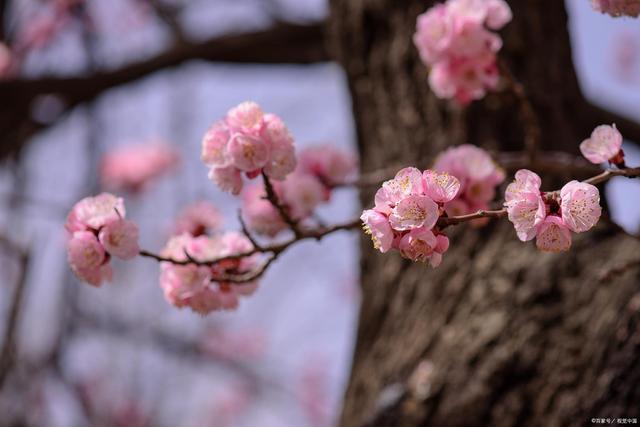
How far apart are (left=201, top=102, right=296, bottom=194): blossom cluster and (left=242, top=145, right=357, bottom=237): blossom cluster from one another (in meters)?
0.18

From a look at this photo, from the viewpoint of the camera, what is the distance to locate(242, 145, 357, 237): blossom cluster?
1.35 meters

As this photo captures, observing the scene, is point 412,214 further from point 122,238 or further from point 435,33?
point 435,33

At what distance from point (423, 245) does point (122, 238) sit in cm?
47

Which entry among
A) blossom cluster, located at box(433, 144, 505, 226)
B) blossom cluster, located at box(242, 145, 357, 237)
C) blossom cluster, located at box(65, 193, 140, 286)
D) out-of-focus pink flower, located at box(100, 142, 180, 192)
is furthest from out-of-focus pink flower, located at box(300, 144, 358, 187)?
out-of-focus pink flower, located at box(100, 142, 180, 192)

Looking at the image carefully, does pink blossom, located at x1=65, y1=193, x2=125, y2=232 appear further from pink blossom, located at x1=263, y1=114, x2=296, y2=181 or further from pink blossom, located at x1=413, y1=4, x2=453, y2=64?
pink blossom, located at x1=413, y1=4, x2=453, y2=64

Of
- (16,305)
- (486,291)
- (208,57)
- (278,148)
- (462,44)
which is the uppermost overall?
(208,57)

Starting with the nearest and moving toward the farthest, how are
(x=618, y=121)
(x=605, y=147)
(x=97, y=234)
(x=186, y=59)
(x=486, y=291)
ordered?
(x=605, y=147)
(x=97, y=234)
(x=486, y=291)
(x=618, y=121)
(x=186, y=59)

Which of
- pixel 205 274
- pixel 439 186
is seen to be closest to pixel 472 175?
pixel 439 186

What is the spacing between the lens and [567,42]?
1.92 meters

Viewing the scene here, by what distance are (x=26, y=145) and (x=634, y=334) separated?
2.67 metres

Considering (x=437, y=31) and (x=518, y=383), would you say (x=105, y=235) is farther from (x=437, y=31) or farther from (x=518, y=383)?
(x=518, y=383)

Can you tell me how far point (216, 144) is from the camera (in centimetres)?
111

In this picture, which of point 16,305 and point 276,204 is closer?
point 276,204

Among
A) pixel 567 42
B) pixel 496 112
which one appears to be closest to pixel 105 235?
pixel 496 112
